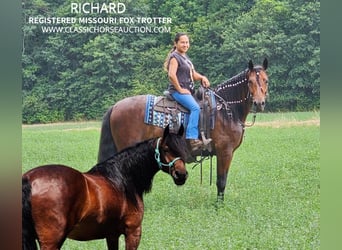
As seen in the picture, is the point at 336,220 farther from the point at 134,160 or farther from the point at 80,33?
the point at 80,33

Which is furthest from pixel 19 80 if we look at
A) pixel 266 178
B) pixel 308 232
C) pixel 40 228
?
pixel 308 232

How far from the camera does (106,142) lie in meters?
3.73

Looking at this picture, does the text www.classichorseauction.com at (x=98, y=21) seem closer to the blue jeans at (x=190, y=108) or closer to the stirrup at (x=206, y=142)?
the blue jeans at (x=190, y=108)

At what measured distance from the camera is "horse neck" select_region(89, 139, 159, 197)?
356 cm

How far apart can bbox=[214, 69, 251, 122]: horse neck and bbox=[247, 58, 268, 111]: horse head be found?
0.03 metres

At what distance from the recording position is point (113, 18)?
11.9 feet

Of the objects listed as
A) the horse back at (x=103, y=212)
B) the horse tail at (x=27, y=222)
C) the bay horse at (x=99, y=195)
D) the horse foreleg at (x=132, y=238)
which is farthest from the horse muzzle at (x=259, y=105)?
the horse tail at (x=27, y=222)

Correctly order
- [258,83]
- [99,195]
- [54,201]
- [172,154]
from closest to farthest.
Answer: [54,201]
[99,195]
[172,154]
[258,83]

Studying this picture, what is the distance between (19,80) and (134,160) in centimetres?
85

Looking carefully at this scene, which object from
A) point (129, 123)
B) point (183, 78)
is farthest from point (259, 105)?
point (129, 123)

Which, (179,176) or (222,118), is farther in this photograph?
(222,118)

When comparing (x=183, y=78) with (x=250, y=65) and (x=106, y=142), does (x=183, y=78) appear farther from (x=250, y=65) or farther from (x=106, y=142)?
(x=106, y=142)

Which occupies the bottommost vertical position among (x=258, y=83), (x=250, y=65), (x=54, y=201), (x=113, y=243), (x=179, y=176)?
(x=113, y=243)

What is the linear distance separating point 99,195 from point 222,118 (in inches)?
37.7
